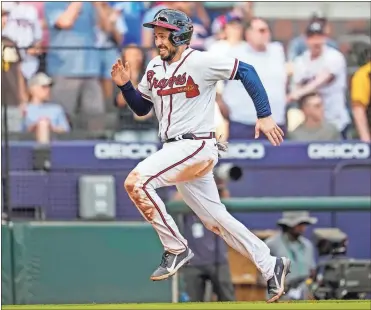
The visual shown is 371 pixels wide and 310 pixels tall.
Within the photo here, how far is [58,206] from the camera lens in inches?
423

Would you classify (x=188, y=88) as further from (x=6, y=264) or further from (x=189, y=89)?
(x=6, y=264)

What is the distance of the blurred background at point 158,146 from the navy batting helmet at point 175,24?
3.39 meters

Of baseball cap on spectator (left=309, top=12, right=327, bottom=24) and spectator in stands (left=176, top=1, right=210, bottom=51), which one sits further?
baseball cap on spectator (left=309, top=12, right=327, bottom=24)

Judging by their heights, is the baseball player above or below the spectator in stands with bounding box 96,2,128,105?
below

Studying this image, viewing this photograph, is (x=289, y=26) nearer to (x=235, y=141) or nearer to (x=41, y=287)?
(x=235, y=141)

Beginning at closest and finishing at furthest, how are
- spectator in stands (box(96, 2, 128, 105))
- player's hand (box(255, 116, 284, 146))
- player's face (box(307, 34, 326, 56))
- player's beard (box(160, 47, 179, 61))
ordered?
player's hand (box(255, 116, 284, 146)) → player's beard (box(160, 47, 179, 61)) → spectator in stands (box(96, 2, 128, 105)) → player's face (box(307, 34, 326, 56))

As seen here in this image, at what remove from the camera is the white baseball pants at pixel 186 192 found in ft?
22.9

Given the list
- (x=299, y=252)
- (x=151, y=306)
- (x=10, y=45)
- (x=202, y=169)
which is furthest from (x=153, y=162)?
(x=10, y=45)

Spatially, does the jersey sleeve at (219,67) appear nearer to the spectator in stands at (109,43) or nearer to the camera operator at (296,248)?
the camera operator at (296,248)

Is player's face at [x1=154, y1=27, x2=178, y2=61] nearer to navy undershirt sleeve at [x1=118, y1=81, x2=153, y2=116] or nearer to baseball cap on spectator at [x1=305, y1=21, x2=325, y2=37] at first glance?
navy undershirt sleeve at [x1=118, y1=81, x2=153, y2=116]

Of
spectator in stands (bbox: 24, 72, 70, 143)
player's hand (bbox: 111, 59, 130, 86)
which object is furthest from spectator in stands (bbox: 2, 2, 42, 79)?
player's hand (bbox: 111, 59, 130, 86)

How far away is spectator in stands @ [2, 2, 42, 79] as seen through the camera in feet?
35.9

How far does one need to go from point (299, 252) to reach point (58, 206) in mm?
2248

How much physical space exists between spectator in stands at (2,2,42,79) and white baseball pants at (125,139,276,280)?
4.06 metres
